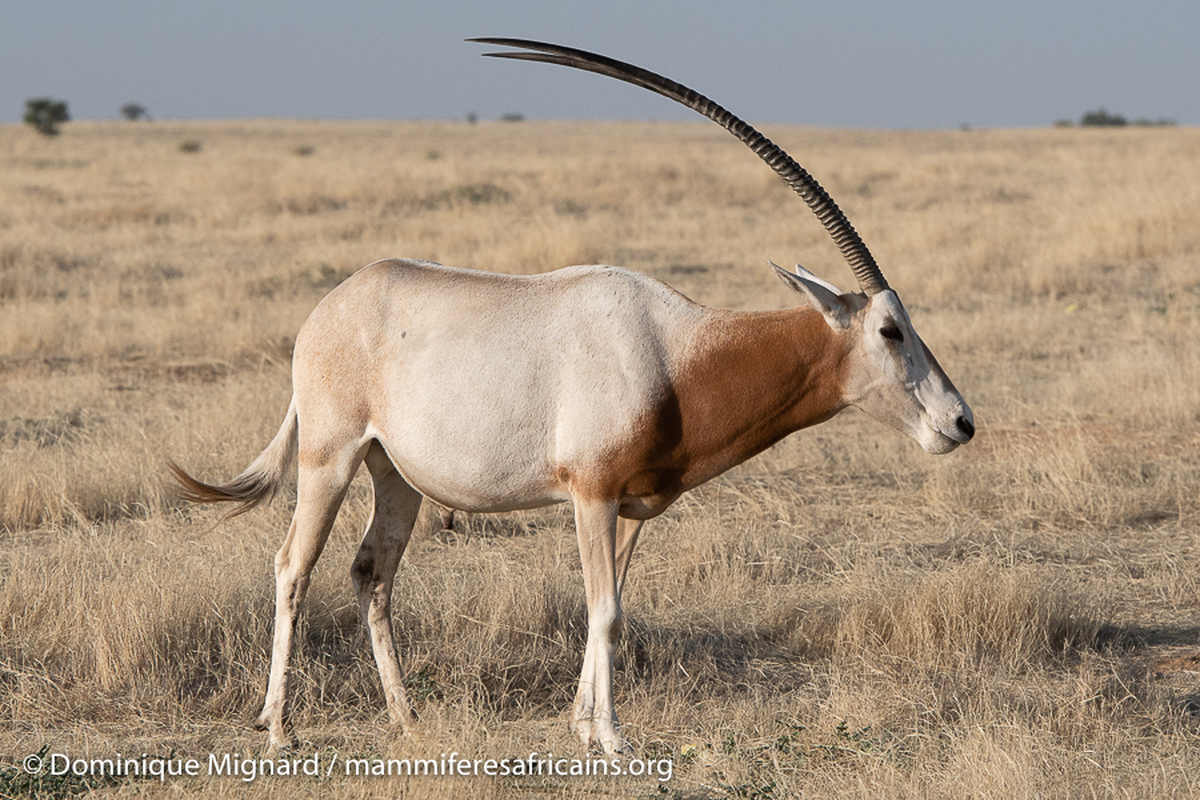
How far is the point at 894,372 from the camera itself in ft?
12.6

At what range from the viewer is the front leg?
12.4 feet

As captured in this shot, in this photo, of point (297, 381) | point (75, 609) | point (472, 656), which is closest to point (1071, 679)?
point (472, 656)

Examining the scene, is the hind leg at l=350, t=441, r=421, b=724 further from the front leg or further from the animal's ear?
the animal's ear

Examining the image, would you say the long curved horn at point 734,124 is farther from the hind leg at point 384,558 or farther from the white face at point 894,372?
the hind leg at point 384,558

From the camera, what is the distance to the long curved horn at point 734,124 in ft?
12.4

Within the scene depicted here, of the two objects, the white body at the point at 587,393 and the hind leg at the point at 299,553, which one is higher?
the white body at the point at 587,393

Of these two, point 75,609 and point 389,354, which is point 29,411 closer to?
point 75,609

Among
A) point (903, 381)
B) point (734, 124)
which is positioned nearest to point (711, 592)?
point (903, 381)

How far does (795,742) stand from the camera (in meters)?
4.00

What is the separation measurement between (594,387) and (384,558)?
1.17 metres

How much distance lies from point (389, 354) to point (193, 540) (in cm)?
242

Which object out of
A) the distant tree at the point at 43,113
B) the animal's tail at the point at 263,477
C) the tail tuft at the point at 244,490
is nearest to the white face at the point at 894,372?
the animal's tail at the point at 263,477

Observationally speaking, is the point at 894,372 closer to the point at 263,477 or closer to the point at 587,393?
the point at 587,393

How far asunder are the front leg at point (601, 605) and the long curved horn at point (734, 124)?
3.71ft
